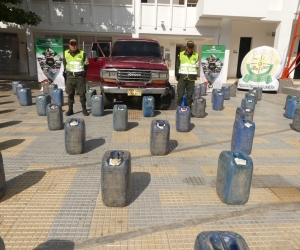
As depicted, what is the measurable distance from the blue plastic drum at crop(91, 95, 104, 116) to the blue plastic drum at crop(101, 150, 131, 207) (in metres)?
4.65

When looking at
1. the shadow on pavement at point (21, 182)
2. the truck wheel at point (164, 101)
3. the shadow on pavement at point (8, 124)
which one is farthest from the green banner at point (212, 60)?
the shadow on pavement at point (21, 182)

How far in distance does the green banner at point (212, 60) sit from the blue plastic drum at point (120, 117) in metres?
7.43

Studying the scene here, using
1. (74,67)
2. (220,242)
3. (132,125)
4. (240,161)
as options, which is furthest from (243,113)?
(220,242)

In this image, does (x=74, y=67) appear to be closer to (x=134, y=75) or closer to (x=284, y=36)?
(x=134, y=75)

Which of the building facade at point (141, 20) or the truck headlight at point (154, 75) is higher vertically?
the building facade at point (141, 20)

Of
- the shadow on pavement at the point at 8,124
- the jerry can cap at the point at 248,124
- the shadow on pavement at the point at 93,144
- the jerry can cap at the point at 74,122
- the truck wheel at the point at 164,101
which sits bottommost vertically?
the shadow on pavement at the point at 8,124

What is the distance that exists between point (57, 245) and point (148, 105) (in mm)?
5463

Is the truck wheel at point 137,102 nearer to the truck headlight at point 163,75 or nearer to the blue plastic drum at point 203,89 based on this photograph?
the truck headlight at point 163,75

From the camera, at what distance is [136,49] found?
28.5 feet

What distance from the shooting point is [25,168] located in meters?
4.24

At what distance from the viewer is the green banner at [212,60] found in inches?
486

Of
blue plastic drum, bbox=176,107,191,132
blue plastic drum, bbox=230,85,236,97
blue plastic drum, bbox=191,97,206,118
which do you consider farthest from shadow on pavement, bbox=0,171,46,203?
blue plastic drum, bbox=230,85,236,97

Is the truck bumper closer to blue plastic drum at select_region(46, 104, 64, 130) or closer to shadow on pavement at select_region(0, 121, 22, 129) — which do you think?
blue plastic drum at select_region(46, 104, 64, 130)

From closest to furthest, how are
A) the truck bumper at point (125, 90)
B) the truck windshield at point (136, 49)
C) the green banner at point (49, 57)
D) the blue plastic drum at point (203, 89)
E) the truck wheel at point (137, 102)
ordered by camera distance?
1. the truck bumper at point (125, 90)
2. the truck windshield at point (136, 49)
3. the truck wheel at point (137, 102)
4. the green banner at point (49, 57)
5. the blue plastic drum at point (203, 89)
